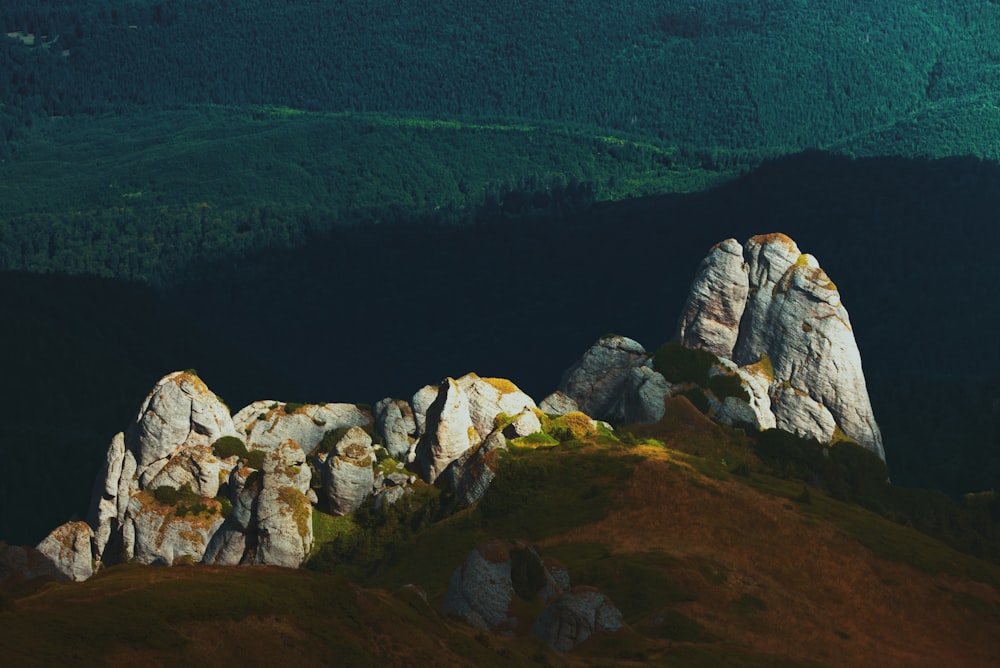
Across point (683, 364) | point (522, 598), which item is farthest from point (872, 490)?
point (522, 598)

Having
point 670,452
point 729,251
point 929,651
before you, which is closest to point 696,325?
point 729,251

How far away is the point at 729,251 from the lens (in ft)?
484

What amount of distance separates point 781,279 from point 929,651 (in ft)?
228

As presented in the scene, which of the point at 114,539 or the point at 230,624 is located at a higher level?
the point at 230,624


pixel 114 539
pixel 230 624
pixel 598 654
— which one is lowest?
pixel 114 539

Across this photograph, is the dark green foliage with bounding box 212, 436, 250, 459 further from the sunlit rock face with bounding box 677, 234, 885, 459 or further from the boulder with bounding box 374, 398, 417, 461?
the sunlit rock face with bounding box 677, 234, 885, 459

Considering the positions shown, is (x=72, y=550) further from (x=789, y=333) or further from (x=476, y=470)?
(x=789, y=333)

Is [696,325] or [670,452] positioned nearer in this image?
[670,452]

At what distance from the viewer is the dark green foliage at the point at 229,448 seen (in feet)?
376

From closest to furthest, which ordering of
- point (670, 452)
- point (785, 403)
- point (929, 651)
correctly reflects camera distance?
point (929, 651), point (670, 452), point (785, 403)

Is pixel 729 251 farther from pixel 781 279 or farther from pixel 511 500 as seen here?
pixel 511 500

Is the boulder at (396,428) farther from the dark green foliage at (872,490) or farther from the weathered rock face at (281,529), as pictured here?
the dark green foliage at (872,490)

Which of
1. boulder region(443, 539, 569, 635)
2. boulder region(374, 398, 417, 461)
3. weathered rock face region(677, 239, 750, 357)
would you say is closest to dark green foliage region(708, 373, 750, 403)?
weathered rock face region(677, 239, 750, 357)

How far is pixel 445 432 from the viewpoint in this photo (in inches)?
4294
